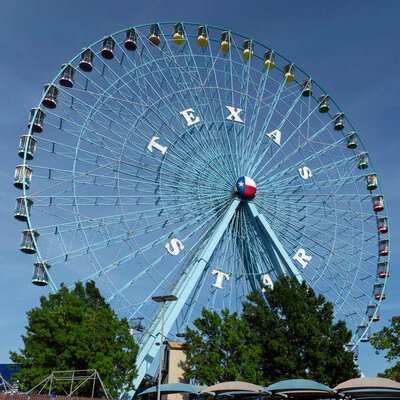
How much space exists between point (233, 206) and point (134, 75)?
9.65m

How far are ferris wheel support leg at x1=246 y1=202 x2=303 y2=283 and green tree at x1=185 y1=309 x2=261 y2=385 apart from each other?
4702mm

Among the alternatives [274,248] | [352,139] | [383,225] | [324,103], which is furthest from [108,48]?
[383,225]

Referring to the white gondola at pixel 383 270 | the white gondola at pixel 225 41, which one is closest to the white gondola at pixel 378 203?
the white gondola at pixel 383 270

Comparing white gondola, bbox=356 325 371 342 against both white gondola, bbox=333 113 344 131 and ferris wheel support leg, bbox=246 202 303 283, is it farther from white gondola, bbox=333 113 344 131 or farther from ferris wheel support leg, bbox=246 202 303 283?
white gondola, bbox=333 113 344 131

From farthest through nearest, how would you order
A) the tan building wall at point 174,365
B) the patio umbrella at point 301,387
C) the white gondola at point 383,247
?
the white gondola at point 383,247
the tan building wall at point 174,365
the patio umbrella at point 301,387

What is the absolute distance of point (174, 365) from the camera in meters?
30.4

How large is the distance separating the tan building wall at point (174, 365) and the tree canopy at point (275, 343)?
4.52 meters

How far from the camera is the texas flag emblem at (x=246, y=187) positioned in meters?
29.4

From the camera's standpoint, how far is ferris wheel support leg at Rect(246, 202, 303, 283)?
29.1 meters

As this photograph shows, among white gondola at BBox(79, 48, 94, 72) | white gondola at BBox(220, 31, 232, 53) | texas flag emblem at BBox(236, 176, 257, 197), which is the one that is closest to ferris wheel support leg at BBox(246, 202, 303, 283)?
texas flag emblem at BBox(236, 176, 257, 197)

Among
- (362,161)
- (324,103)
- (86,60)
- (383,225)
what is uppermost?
(324,103)

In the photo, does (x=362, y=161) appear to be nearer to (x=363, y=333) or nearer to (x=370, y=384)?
(x=363, y=333)

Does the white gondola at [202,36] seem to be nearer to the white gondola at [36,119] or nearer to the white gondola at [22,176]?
the white gondola at [36,119]

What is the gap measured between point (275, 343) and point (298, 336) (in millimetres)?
1334
